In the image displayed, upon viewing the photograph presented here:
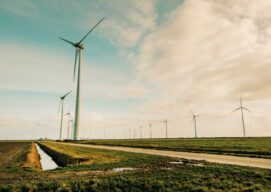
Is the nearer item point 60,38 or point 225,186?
point 225,186

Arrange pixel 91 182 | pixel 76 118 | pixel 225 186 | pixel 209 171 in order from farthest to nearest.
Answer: pixel 76 118 → pixel 209 171 → pixel 91 182 → pixel 225 186

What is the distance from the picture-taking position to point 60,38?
111 metres

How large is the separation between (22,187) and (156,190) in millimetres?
8954

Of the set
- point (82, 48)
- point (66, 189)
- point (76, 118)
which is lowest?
point (66, 189)

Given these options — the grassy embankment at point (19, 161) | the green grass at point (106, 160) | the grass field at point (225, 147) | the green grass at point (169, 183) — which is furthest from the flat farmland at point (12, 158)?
the grass field at point (225, 147)

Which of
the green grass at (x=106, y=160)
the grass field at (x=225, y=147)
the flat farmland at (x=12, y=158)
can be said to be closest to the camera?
the green grass at (x=106, y=160)

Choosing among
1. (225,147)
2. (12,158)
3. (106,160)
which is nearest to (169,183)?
(106,160)

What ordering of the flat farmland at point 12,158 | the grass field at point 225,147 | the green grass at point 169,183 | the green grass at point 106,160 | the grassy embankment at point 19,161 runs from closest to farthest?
the green grass at point 169,183, the green grass at point 106,160, the grassy embankment at point 19,161, the flat farmland at point 12,158, the grass field at point 225,147

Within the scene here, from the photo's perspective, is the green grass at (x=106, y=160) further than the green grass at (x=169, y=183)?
Yes

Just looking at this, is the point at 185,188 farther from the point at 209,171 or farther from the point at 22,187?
the point at 22,187

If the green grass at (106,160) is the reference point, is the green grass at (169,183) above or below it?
below

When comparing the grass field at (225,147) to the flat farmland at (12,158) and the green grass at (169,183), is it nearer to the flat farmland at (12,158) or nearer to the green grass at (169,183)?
the green grass at (169,183)

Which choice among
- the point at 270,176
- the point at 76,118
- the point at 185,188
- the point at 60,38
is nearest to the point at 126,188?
the point at 185,188

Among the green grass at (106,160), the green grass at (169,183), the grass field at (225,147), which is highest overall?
the grass field at (225,147)
